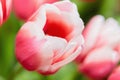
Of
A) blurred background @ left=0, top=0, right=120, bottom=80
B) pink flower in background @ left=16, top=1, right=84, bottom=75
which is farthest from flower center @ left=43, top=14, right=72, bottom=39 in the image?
blurred background @ left=0, top=0, right=120, bottom=80

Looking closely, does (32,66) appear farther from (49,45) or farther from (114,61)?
(114,61)

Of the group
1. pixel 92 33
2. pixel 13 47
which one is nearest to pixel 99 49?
pixel 92 33

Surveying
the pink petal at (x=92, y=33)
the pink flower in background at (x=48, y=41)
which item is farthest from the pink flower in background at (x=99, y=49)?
the pink flower in background at (x=48, y=41)

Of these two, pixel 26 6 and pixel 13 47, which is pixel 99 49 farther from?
pixel 13 47

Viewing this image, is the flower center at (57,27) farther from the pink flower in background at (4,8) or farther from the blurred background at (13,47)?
the blurred background at (13,47)

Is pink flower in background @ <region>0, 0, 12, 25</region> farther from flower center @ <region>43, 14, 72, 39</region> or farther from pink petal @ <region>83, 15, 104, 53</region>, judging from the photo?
pink petal @ <region>83, 15, 104, 53</region>

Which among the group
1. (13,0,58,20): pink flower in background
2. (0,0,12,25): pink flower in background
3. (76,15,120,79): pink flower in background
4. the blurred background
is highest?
(0,0,12,25): pink flower in background

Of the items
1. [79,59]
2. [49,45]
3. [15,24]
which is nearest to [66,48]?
[49,45]
